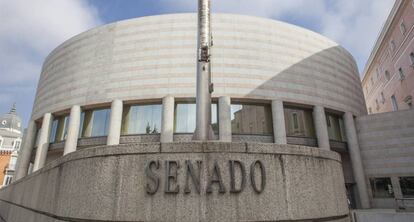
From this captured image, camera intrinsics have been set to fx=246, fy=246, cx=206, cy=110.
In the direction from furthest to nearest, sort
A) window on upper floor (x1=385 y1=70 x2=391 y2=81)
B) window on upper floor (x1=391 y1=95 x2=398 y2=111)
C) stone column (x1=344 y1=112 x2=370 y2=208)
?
1. window on upper floor (x1=385 y1=70 x2=391 y2=81)
2. window on upper floor (x1=391 y1=95 x2=398 y2=111)
3. stone column (x1=344 y1=112 x2=370 y2=208)

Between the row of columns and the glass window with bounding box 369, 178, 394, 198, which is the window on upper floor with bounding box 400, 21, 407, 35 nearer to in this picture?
the row of columns

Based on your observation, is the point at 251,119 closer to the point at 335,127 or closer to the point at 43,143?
the point at 335,127

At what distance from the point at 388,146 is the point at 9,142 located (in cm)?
9474

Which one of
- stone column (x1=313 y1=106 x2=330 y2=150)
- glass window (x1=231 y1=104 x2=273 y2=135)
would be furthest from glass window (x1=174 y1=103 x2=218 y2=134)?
stone column (x1=313 y1=106 x2=330 y2=150)

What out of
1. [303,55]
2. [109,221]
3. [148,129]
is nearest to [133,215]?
[109,221]

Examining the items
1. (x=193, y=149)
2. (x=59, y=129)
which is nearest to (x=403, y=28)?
(x=193, y=149)

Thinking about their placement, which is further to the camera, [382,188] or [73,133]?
[382,188]

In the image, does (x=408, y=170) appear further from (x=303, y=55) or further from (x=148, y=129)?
(x=148, y=129)

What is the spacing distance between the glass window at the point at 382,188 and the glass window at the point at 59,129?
97.9 ft

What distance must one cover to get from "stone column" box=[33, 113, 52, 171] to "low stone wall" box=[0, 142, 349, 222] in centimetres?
2135

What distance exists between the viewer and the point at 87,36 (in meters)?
26.5

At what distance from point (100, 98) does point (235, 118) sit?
12.4 meters

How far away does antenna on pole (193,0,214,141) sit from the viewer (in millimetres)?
7695

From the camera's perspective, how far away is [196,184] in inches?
201
